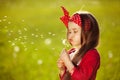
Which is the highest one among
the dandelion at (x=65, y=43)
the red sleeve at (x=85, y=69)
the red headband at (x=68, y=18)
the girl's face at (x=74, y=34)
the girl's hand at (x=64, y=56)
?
the red headband at (x=68, y=18)

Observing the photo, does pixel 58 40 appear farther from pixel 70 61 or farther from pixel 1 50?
pixel 1 50

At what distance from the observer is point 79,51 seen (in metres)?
2.45

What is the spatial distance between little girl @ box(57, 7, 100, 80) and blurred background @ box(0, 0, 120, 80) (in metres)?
0.05

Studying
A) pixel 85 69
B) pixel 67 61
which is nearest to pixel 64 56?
pixel 67 61

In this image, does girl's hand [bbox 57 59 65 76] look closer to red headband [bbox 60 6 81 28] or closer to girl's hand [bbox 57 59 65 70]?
girl's hand [bbox 57 59 65 70]

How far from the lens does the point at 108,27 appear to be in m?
2.62

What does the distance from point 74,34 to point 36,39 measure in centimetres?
23

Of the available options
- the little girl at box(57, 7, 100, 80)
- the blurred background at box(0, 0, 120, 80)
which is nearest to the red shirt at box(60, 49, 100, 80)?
the little girl at box(57, 7, 100, 80)

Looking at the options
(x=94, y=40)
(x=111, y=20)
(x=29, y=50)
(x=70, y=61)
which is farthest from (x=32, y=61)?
(x=111, y=20)

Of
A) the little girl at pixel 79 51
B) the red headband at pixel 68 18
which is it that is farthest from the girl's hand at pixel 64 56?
the red headband at pixel 68 18

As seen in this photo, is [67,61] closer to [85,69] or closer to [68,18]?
[85,69]

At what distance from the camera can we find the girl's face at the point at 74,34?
2439 mm

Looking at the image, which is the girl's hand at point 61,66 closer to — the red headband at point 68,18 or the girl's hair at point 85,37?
the girl's hair at point 85,37

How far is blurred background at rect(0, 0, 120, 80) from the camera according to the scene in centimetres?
245
